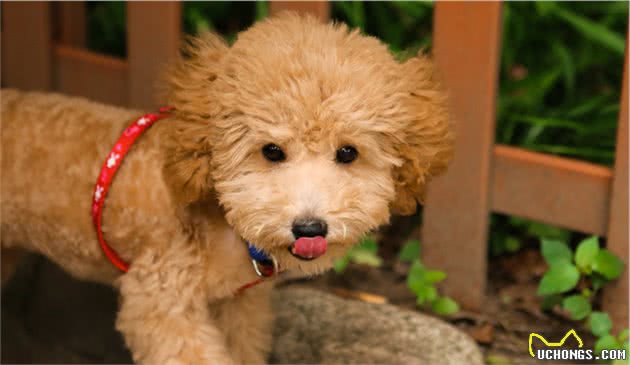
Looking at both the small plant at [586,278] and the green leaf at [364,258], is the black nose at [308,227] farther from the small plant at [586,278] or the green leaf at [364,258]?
the green leaf at [364,258]

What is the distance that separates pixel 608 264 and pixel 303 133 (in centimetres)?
123

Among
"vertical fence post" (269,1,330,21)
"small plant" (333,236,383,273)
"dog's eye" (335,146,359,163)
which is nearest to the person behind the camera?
"dog's eye" (335,146,359,163)

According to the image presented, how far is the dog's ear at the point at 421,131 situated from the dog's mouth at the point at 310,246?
11.9 inches

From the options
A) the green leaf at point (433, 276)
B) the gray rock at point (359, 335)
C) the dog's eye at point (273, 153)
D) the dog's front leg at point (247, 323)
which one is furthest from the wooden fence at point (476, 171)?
the dog's eye at point (273, 153)

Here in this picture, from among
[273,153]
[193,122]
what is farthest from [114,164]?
[273,153]

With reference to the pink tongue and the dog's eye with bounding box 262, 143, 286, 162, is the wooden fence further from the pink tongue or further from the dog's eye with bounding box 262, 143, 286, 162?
the pink tongue

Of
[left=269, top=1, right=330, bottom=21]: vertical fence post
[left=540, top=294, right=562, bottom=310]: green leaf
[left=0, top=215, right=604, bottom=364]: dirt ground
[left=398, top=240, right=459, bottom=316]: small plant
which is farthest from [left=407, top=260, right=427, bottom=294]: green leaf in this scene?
[left=269, top=1, right=330, bottom=21]: vertical fence post

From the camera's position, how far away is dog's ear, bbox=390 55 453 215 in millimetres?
2338

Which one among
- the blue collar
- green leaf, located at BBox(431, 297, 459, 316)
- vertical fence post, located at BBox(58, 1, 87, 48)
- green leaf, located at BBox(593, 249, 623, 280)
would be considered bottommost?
green leaf, located at BBox(431, 297, 459, 316)

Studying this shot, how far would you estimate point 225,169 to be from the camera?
91.3 inches

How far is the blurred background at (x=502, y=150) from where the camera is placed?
→ 10.2ft

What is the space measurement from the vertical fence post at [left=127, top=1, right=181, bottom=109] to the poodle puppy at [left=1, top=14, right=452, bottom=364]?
770 millimetres

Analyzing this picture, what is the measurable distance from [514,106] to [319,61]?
1705mm

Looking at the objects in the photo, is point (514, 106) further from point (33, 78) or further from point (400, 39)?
point (33, 78)
